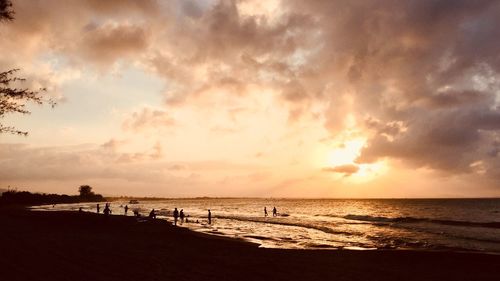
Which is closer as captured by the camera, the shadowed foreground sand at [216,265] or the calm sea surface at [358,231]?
the shadowed foreground sand at [216,265]

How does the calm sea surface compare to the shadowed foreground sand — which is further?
the calm sea surface

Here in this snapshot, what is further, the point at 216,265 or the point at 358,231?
the point at 358,231

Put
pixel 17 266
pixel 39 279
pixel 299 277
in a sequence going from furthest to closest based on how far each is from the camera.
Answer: pixel 299 277 → pixel 17 266 → pixel 39 279

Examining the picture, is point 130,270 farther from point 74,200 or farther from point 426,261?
point 74,200

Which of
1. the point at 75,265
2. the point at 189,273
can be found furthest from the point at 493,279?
the point at 75,265

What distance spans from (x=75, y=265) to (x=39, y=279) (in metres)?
3.14

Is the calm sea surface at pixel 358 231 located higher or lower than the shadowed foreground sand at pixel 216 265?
lower

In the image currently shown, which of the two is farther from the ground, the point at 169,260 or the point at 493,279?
the point at 169,260

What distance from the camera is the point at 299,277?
17.7 m

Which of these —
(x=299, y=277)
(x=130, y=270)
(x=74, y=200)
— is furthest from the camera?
(x=74, y=200)

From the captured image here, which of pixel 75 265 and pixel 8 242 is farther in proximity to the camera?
pixel 8 242

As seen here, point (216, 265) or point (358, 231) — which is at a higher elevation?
point (216, 265)

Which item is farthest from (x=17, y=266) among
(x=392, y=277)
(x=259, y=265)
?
(x=392, y=277)

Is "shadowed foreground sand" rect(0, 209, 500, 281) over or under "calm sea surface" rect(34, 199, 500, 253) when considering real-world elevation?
over
